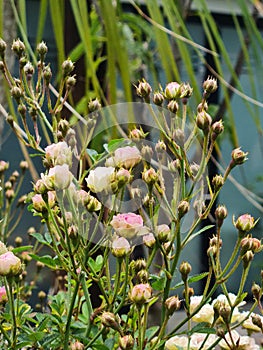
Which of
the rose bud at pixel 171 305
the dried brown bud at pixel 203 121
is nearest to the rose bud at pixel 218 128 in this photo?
the dried brown bud at pixel 203 121

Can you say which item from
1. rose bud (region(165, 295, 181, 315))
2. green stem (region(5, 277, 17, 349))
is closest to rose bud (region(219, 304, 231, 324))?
rose bud (region(165, 295, 181, 315))

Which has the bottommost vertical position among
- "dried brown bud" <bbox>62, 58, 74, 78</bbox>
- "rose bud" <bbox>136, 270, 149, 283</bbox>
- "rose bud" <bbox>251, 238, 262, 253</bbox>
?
"rose bud" <bbox>251, 238, 262, 253</bbox>

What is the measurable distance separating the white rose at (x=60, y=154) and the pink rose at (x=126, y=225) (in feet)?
0.17

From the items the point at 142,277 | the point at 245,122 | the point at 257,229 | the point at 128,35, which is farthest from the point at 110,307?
the point at 245,122

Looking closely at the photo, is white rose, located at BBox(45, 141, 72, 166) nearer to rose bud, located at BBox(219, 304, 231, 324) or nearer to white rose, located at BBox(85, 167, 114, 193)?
white rose, located at BBox(85, 167, 114, 193)

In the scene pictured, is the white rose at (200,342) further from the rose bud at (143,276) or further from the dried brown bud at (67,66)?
the dried brown bud at (67,66)

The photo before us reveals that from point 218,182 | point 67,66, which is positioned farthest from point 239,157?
point 67,66

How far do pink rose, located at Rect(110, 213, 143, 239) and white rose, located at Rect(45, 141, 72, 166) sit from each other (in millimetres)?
51

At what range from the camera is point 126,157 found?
468mm

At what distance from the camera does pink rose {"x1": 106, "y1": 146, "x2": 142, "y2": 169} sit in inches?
18.4

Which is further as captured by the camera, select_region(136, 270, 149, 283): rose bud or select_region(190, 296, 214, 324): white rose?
select_region(190, 296, 214, 324): white rose

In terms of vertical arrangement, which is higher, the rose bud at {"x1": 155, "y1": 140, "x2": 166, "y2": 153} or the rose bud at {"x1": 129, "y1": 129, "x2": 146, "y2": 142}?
the rose bud at {"x1": 129, "y1": 129, "x2": 146, "y2": 142}

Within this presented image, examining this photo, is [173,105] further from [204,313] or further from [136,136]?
[204,313]

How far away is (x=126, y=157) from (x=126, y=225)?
0.16 ft
